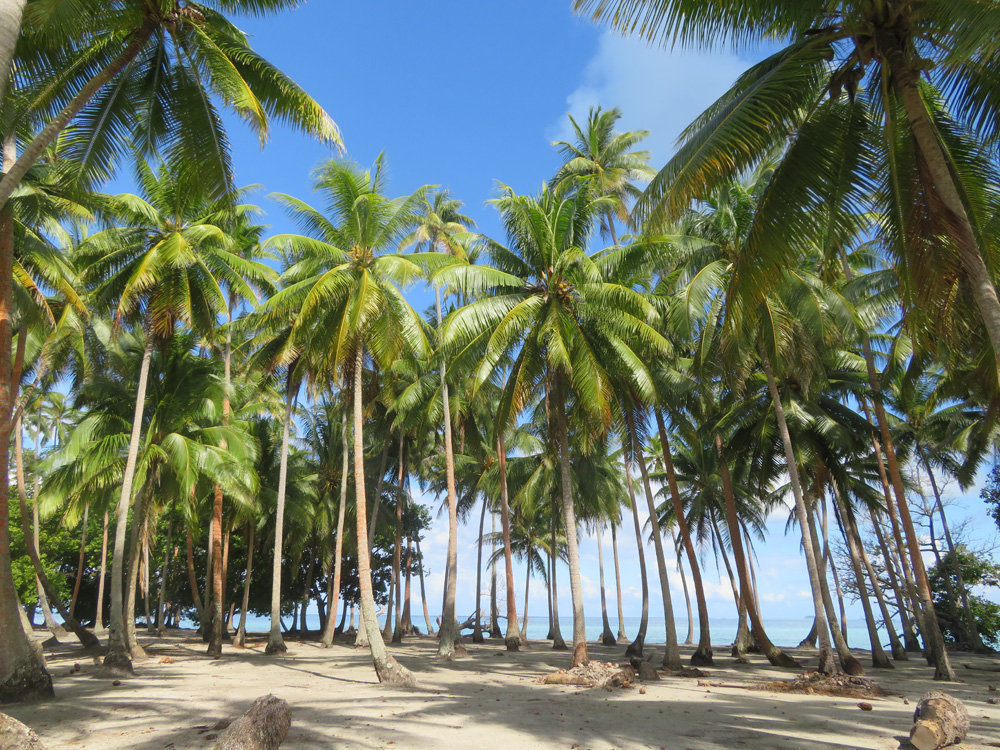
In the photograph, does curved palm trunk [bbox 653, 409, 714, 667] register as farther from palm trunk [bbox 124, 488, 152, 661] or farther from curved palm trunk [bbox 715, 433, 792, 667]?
palm trunk [bbox 124, 488, 152, 661]

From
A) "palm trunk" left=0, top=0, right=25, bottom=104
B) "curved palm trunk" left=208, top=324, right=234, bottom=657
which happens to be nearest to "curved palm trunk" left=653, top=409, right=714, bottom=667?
"curved palm trunk" left=208, top=324, right=234, bottom=657

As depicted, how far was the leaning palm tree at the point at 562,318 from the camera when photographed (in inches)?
549

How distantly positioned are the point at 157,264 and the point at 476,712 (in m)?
12.4

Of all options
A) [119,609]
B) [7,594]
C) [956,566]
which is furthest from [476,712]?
[956,566]

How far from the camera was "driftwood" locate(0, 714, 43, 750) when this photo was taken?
4.88 metres

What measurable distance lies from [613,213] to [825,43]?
16.9m

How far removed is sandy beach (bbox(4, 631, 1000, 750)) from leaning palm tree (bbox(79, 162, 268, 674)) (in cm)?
522

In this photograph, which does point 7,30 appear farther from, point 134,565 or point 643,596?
point 643,596

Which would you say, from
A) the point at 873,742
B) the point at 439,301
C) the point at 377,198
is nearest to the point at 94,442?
the point at 377,198

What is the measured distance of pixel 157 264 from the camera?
47.9ft

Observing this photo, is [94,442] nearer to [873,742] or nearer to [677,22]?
[677,22]

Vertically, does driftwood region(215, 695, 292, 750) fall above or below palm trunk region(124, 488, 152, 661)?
below

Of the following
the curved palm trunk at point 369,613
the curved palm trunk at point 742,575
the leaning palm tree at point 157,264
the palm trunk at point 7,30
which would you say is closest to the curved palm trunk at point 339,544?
the leaning palm tree at point 157,264

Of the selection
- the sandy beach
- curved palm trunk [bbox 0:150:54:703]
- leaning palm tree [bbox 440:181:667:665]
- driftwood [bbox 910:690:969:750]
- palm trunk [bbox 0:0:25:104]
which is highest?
leaning palm tree [bbox 440:181:667:665]
